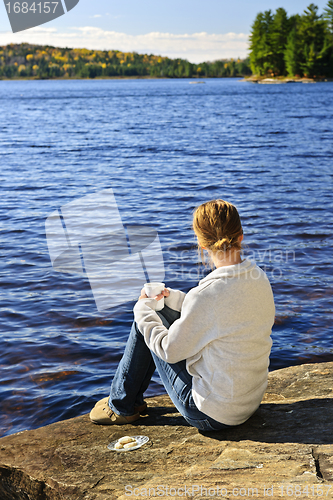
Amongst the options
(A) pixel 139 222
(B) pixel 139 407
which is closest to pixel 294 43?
(A) pixel 139 222

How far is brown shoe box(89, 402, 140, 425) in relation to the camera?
3.41 metres

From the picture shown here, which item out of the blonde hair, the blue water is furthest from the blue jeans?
the blue water

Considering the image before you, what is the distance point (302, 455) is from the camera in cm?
262

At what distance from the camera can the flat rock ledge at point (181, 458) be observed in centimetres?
243

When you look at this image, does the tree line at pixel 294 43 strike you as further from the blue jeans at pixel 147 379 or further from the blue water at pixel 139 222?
the blue jeans at pixel 147 379

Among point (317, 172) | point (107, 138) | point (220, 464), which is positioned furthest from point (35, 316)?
point (107, 138)

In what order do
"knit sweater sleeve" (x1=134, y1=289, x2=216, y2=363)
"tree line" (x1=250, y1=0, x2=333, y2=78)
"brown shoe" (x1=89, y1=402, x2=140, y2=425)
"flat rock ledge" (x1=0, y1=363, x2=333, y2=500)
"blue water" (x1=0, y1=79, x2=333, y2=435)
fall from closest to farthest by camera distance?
"flat rock ledge" (x1=0, y1=363, x2=333, y2=500), "knit sweater sleeve" (x1=134, y1=289, x2=216, y2=363), "brown shoe" (x1=89, y1=402, x2=140, y2=425), "blue water" (x1=0, y1=79, x2=333, y2=435), "tree line" (x1=250, y1=0, x2=333, y2=78)

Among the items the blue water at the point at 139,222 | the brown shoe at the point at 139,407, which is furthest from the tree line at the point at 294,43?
the brown shoe at the point at 139,407

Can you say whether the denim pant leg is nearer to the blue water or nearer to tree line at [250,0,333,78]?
the blue water

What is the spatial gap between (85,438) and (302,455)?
1.44m

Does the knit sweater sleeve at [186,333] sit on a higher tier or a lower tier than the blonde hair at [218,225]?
lower

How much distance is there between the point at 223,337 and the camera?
2.64 meters

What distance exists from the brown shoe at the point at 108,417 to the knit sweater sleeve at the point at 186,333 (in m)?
0.87

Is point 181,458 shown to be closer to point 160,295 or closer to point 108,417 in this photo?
point 108,417
